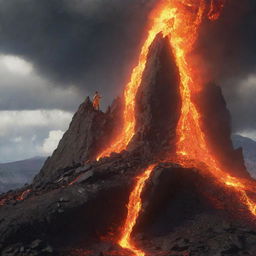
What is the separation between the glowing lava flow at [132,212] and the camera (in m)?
42.3

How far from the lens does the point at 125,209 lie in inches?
1818

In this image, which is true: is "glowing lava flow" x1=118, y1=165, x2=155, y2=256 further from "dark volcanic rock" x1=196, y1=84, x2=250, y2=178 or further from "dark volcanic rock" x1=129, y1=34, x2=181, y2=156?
"dark volcanic rock" x1=196, y1=84, x2=250, y2=178

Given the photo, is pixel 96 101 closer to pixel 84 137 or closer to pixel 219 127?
pixel 84 137

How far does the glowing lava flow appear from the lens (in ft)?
139

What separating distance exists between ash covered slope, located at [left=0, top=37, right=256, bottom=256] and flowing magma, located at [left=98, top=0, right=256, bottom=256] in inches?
44.4

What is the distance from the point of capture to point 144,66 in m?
65.3

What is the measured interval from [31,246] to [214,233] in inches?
649

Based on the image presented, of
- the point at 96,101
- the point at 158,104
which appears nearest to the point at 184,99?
the point at 158,104

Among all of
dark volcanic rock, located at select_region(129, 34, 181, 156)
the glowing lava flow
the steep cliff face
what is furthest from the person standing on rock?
the glowing lava flow

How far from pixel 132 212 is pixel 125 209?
2.90ft

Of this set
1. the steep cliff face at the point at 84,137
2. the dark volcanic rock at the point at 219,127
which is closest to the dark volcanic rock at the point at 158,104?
the steep cliff face at the point at 84,137

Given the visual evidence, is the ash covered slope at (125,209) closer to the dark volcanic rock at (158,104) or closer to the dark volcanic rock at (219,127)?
the dark volcanic rock at (158,104)

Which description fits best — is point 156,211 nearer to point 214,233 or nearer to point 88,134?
point 214,233

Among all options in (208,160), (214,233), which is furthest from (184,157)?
(214,233)
